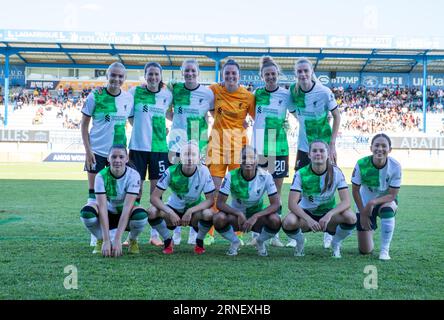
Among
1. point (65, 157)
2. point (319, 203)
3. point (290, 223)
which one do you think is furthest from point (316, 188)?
point (65, 157)

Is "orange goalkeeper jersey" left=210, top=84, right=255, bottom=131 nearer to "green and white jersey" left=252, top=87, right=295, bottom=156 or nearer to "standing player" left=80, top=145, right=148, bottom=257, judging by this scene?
"green and white jersey" left=252, top=87, right=295, bottom=156

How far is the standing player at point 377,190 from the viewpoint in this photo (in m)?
4.79

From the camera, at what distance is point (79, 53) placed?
3084 cm

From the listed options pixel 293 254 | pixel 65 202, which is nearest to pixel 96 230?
pixel 293 254

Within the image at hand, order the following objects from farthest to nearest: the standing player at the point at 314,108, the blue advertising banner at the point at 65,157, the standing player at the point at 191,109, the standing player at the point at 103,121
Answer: the blue advertising banner at the point at 65,157 < the standing player at the point at 191,109 < the standing player at the point at 314,108 < the standing player at the point at 103,121

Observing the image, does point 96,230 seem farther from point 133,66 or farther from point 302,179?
point 133,66

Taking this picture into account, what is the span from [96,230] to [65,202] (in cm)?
454

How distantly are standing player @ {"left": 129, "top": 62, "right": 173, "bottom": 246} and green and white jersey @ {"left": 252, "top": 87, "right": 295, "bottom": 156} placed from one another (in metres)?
0.90

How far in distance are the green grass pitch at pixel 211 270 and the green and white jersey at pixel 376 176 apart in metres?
0.56

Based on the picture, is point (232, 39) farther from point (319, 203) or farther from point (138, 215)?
point (138, 215)

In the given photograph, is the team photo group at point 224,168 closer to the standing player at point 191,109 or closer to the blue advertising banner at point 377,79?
A: the standing player at point 191,109

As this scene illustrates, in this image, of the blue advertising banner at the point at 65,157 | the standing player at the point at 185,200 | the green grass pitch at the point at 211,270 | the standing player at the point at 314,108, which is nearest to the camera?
the green grass pitch at the point at 211,270

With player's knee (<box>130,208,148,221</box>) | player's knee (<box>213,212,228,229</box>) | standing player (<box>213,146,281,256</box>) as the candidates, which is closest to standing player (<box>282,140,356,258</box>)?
standing player (<box>213,146,281,256</box>)

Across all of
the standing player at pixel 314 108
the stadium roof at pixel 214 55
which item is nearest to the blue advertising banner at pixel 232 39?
the stadium roof at pixel 214 55
